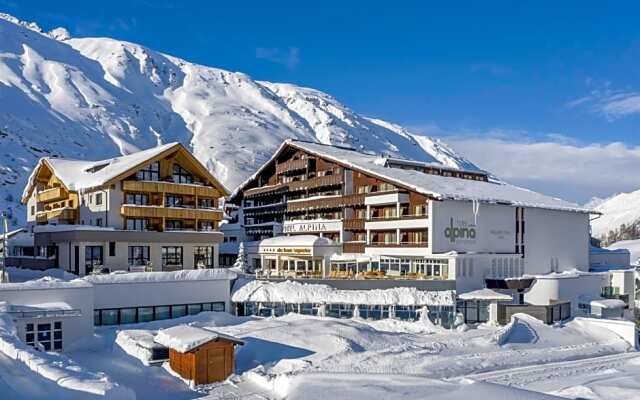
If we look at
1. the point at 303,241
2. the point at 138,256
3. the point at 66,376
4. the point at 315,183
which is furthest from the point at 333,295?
the point at 66,376

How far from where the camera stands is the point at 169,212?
139 feet

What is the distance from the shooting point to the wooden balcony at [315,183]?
172 ft

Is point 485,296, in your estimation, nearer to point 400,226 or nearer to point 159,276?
point 400,226

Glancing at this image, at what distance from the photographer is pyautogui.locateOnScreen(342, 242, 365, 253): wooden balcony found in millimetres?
49006

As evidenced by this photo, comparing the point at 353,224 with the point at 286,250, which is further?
the point at 286,250

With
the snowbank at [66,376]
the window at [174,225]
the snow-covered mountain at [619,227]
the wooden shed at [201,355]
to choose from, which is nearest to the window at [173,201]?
the window at [174,225]

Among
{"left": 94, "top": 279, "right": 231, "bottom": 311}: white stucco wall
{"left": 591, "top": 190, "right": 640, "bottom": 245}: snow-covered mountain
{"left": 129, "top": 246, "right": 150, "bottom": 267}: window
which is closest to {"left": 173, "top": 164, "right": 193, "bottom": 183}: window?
{"left": 129, "top": 246, "right": 150, "bottom": 267}: window

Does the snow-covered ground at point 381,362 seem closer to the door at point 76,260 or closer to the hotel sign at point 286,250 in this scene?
the door at point 76,260

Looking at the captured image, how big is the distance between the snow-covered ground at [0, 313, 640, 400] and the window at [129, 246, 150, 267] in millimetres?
7474

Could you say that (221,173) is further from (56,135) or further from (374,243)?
(374,243)

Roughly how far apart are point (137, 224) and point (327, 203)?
17.1 meters

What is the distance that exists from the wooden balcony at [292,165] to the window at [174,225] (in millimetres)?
15428

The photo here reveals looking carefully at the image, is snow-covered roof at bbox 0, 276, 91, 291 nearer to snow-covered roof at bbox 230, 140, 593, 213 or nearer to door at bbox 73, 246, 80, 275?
door at bbox 73, 246, 80, 275

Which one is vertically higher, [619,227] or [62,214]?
[62,214]
